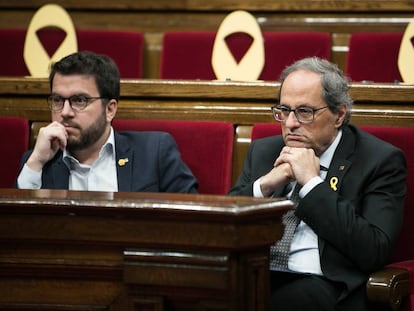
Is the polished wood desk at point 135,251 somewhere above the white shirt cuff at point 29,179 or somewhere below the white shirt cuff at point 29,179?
above

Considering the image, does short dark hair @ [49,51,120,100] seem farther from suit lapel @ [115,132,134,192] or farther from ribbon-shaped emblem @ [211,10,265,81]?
ribbon-shaped emblem @ [211,10,265,81]

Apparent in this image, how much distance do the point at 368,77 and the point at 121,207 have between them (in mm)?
994

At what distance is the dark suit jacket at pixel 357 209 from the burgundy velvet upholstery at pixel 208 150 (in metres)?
0.13

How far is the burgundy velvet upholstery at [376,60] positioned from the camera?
1.58 meters

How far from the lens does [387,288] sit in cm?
91

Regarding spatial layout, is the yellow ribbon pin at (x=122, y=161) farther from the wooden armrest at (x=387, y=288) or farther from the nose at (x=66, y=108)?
the wooden armrest at (x=387, y=288)

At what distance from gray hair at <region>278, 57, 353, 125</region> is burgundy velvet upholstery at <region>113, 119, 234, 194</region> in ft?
0.48

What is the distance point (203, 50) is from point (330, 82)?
2.03ft

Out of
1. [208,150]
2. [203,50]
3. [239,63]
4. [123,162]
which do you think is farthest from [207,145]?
[203,50]

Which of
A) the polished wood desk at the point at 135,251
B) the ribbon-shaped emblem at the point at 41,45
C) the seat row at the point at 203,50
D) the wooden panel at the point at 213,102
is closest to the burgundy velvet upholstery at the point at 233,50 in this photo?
the seat row at the point at 203,50

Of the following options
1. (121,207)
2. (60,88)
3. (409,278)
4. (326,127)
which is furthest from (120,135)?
(121,207)

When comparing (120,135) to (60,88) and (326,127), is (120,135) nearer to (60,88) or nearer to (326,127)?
(60,88)

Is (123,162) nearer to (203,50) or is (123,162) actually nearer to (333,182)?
(333,182)

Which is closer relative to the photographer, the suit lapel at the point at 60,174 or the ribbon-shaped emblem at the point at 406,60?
the suit lapel at the point at 60,174
